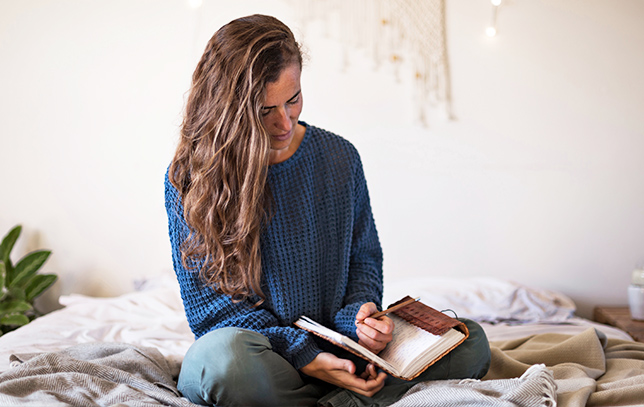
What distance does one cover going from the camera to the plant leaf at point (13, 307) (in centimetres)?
236

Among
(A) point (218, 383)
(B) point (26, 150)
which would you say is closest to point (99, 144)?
(B) point (26, 150)

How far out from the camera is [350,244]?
4.54ft

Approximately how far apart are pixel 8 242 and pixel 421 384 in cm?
211

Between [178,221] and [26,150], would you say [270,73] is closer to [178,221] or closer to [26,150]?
[178,221]

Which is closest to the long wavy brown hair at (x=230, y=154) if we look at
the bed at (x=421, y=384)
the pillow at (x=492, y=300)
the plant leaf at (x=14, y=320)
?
the bed at (x=421, y=384)

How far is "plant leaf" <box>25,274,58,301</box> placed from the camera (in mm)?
2497

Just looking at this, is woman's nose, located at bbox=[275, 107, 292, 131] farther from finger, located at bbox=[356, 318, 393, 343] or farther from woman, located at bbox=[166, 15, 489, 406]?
finger, located at bbox=[356, 318, 393, 343]

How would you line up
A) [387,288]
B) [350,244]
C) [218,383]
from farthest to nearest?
[387,288] < [350,244] < [218,383]

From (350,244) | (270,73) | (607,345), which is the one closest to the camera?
(270,73)

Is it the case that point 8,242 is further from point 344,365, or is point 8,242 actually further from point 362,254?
point 344,365

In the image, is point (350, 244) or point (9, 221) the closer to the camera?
point (350, 244)

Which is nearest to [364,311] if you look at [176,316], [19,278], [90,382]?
[90,382]

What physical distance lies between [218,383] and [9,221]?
6.90 ft

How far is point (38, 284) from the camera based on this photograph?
252cm
